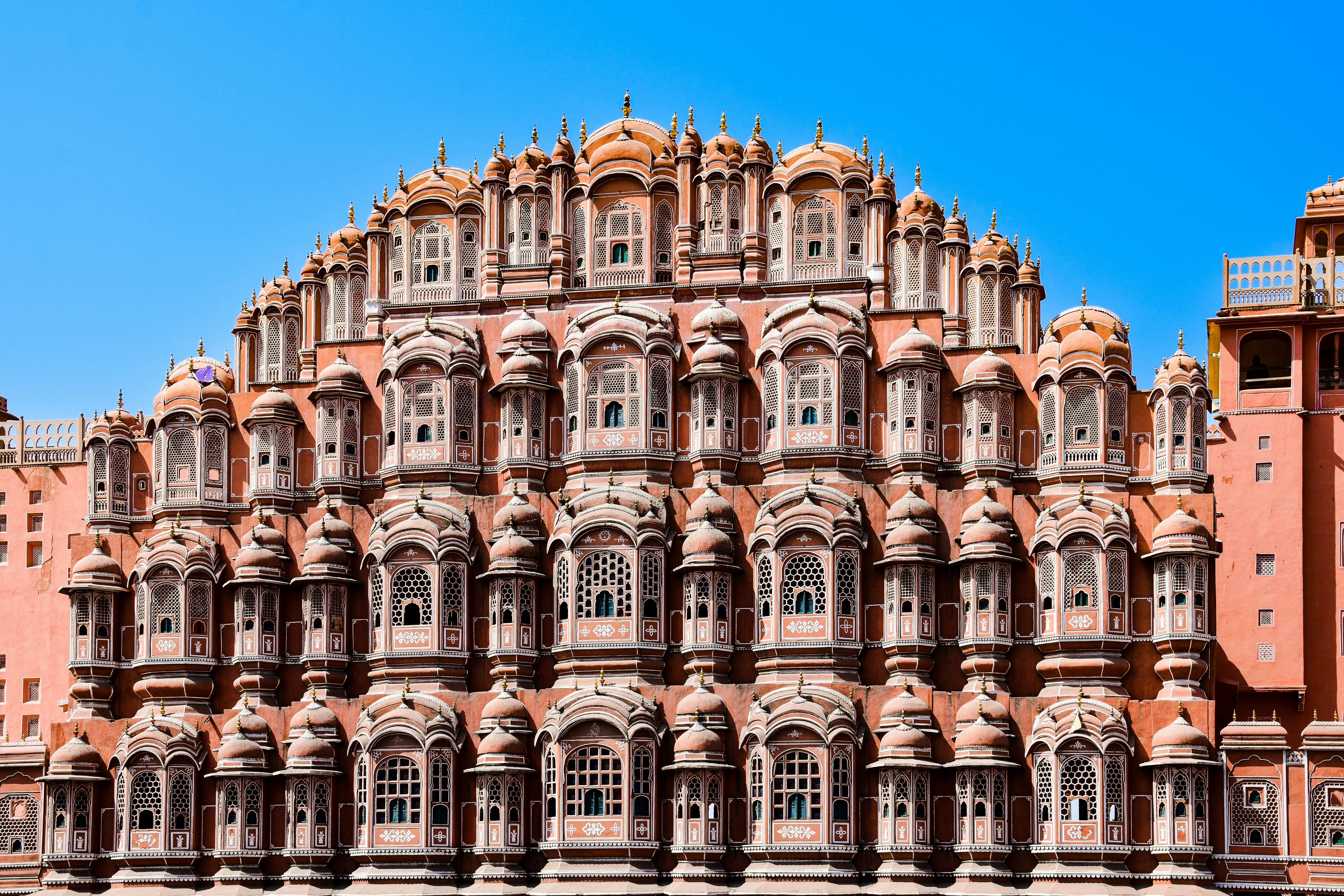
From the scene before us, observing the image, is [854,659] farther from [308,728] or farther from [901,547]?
[308,728]

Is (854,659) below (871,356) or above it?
below

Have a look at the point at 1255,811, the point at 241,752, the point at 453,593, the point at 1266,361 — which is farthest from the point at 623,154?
the point at 1255,811

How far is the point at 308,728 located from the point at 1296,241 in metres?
39.0

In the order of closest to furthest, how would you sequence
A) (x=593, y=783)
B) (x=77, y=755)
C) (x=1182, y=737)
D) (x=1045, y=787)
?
(x=1182, y=737) → (x=1045, y=787) → (x=593, y=783) → (x=77, y=755)

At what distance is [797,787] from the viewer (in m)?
55.3

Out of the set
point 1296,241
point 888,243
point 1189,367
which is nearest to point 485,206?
point 888,243

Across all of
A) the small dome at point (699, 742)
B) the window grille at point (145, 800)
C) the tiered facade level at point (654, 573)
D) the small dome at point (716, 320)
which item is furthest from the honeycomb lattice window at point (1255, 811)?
the window grille at point (145, 800)

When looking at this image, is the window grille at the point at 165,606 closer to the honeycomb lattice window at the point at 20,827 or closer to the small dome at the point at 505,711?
the honeycomb lattice window at the point at 20,827

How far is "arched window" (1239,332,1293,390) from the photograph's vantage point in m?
67.2

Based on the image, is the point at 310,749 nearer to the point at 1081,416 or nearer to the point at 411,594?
the point at 411,594

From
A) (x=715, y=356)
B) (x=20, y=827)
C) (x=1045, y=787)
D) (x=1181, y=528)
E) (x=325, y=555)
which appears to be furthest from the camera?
(x=20, y=827)

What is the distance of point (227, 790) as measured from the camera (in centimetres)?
5847

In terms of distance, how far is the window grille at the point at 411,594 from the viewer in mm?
58500

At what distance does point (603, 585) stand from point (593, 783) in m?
5.65
